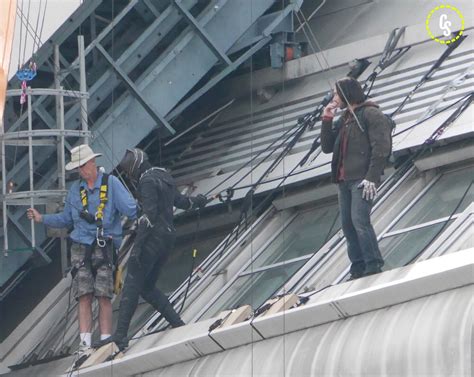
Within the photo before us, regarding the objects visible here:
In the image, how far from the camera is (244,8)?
20141 millimetres

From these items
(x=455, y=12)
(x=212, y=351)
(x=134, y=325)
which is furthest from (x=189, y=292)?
(x=455, y=12)

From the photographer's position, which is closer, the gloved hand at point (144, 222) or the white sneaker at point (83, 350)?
the gloved hand at point (144, 222)

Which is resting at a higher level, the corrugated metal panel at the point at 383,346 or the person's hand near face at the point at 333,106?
the person's hand near face at the point at 333,106

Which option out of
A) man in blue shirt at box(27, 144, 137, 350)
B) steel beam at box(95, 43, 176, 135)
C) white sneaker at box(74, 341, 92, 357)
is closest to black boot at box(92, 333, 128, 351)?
white sneaker at box(74, 341, 92, 357)

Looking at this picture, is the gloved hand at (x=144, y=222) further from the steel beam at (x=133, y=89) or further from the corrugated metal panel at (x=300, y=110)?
the steel beam at (x=133, y=89)

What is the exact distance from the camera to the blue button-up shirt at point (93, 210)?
18.4 metres

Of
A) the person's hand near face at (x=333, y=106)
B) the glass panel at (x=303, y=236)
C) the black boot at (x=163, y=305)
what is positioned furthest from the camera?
the glass panel at (x=303, y=236)

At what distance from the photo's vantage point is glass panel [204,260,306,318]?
1789 centimetres

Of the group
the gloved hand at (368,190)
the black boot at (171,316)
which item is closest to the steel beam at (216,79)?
the black boot at (171,316)

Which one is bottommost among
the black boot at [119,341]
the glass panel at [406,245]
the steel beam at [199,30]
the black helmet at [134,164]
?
the glass panel at [406,245]

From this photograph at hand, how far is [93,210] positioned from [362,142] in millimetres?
2713

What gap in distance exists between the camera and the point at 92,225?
18.5 meters

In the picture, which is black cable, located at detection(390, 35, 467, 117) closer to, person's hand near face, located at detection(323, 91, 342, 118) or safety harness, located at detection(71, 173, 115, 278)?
person's hand near face, located at detection(323, 91, 342, 118)

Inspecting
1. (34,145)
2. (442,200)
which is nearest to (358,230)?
(442,200)
